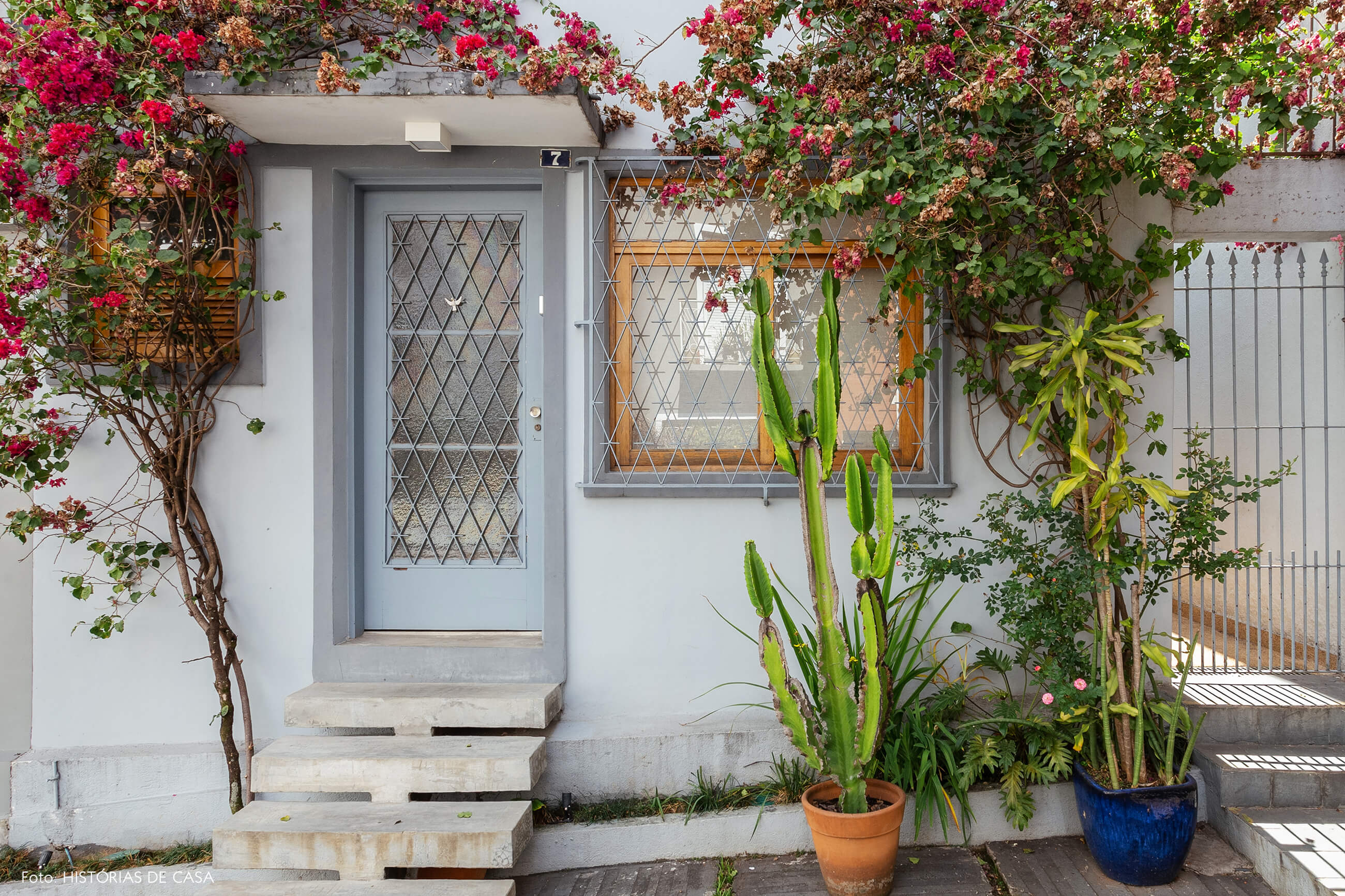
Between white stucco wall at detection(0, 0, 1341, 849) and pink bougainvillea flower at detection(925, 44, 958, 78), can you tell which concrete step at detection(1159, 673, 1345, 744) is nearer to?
white stucco wall at detection(0, 0, 1341, 849)

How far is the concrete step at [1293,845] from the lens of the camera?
2508mm

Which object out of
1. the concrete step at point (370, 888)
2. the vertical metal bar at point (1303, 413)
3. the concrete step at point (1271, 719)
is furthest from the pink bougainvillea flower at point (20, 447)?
the vertical metal bar at point (1303, 413)

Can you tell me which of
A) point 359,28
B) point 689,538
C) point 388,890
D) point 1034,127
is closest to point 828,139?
point 1034,127

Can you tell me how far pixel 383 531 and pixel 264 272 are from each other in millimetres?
1216

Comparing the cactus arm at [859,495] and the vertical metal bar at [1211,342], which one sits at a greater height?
the vertical metal bar at [1211,342]

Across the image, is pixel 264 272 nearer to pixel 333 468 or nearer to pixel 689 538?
pixel 333 468

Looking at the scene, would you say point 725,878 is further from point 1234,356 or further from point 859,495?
point 1234,356

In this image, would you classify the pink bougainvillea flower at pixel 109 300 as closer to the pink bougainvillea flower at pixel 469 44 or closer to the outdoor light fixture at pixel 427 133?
the outdoor light fixture at pixel 427 133

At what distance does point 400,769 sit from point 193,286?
2.05m

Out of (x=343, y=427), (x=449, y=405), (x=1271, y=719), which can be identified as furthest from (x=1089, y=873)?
(x=343, y=427)

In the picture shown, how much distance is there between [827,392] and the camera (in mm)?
2621

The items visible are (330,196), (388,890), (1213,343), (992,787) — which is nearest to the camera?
(388,890)

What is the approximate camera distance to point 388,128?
10.2ft

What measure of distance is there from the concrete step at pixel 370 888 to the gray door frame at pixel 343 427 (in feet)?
2.77
